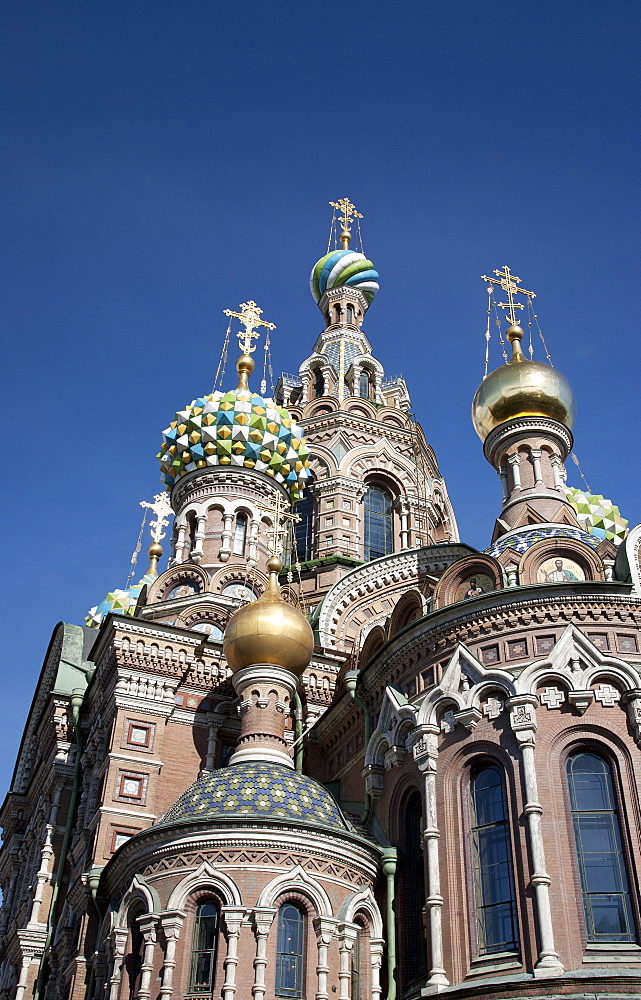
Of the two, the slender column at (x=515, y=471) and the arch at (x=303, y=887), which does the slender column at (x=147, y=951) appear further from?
the slender column at (x=515, y=471)

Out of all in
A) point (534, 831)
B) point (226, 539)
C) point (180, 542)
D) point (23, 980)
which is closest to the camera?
point (534, 831)

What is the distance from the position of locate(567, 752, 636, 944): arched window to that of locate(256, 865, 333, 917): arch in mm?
2421

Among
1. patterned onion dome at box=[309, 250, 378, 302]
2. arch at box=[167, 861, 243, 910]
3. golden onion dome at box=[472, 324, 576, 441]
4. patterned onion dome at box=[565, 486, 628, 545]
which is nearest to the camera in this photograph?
arch at box=[167, 861, 243, 910]

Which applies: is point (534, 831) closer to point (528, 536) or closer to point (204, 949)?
point (204, 949)

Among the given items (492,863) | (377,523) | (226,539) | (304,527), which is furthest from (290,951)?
(377,523)

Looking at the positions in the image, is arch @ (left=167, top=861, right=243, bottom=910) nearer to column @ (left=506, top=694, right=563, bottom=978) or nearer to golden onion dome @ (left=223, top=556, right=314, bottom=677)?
column @ (left=506, top=694, right=563, bottom=978)

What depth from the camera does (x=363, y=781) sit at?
13.0 meters

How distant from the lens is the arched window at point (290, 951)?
1023cm

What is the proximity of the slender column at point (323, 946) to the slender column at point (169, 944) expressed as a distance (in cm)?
128

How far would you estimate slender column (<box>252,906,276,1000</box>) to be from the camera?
997 cm

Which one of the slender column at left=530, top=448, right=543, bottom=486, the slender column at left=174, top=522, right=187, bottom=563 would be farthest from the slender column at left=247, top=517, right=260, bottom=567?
the slender column at left=530, top=448, right=543, bottom=486

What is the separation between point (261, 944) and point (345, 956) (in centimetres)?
87

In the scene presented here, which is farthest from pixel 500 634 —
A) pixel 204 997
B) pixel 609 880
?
pixel 204 997

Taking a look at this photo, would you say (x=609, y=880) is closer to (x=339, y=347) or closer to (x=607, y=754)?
(x=607, y=754)
